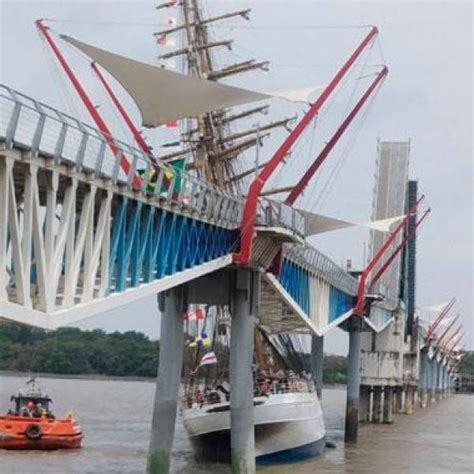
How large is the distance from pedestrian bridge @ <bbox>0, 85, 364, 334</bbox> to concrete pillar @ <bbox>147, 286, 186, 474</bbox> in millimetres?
4950

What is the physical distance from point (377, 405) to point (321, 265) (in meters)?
30.6

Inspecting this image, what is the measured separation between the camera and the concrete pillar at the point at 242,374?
42.1 meters

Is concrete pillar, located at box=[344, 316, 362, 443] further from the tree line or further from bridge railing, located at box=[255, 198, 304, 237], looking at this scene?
the tree line

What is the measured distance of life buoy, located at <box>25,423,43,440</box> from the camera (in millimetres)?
53188

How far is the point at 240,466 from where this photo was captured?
41844mm

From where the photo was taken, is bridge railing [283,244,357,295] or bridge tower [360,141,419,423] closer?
bridge railing [283,244,357,295]

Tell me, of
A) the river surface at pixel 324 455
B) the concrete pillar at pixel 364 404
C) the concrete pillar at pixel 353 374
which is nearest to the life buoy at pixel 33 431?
the river surface at pixel 324 455

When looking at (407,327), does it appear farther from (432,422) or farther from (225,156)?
(225,156)

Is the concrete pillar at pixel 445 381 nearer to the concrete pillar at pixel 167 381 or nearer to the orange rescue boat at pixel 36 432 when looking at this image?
the orange rescue boat at pixel 36 432

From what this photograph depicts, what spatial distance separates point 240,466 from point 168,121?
1274 centimetres

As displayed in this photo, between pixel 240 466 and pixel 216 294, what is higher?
pixel 216 294

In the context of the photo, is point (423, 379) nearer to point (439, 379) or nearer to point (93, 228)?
point (439, 379)

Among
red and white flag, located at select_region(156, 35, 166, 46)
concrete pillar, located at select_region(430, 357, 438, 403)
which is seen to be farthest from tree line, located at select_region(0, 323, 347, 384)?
red and white flag, located at select_region(156, 35, 166, 46)

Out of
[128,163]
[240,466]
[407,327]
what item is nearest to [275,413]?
[240,466]
